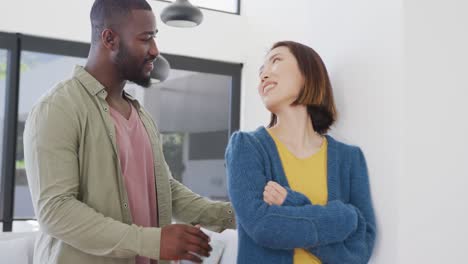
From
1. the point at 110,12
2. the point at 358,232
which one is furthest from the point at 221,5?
the point at 358,232

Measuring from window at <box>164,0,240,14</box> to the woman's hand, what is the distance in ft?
12.9

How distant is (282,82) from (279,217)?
349 mm

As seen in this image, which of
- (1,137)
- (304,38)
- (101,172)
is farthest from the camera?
(1,137)

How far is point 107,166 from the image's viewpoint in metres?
1.40

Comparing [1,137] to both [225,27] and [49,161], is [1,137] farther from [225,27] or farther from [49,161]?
[49,161]

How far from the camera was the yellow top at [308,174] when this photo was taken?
4.23ft

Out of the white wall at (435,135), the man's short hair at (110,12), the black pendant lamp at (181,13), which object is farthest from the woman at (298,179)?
the black pendant lamp at (181,13)

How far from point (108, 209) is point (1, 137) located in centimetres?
310

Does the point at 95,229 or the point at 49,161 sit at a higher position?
the point at 49,161

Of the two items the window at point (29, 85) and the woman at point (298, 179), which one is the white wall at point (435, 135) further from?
the window at point (29, 85)

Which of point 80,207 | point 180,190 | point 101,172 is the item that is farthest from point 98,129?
point 180,190

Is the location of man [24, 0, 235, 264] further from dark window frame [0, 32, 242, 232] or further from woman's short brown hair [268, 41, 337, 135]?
dark window frame [0, 32, 242, 232]

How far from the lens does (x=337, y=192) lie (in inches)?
50.8

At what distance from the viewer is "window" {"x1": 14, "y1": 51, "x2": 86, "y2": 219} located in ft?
13.7
